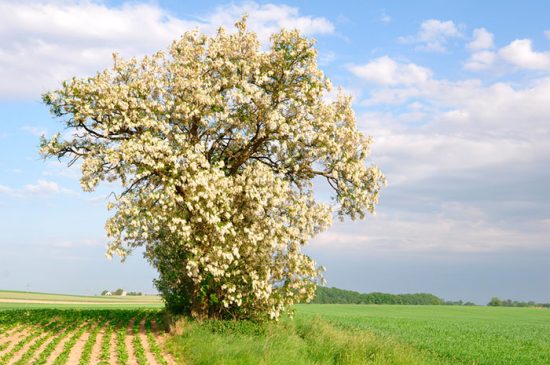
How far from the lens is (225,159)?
31.6 m

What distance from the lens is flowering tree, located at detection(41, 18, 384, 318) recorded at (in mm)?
26625

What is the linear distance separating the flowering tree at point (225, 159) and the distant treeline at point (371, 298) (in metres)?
84.3

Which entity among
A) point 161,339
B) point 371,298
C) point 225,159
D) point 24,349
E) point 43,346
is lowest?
point 24,349

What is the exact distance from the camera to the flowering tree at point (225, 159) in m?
26.6

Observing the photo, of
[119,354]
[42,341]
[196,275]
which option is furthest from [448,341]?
[42,341]

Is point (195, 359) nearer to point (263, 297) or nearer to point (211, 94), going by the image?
point (263, 297)

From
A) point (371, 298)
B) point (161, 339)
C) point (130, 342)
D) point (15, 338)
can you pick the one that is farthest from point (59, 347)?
point (371, 298)

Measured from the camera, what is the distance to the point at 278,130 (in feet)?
96.1

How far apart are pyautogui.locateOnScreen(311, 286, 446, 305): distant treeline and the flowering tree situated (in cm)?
8434

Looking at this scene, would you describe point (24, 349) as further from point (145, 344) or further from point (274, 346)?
point (274, 346)

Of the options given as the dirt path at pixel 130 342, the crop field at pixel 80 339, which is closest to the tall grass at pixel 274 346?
the crop field at pixel 80 339

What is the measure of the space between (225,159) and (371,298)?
9111 centimetres

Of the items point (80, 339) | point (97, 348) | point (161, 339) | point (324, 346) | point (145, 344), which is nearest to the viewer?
point (97, 348)

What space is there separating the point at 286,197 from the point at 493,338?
66.4 feet
